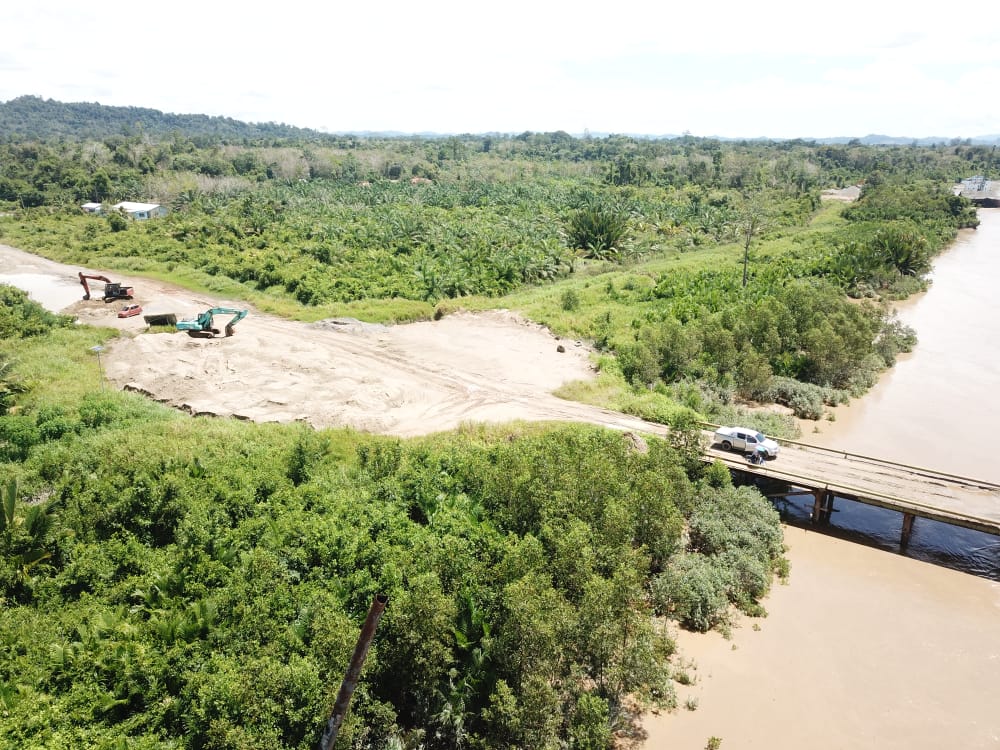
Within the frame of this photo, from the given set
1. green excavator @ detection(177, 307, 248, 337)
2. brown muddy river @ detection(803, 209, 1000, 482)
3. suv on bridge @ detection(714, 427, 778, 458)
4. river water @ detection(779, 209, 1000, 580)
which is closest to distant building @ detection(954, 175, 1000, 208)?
brown muddy river @ detection(803, 209, 1000, 482)

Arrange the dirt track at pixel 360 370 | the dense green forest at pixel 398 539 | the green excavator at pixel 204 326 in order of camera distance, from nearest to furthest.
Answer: the dense green forest at pixel 398 539
the dirt track at pixel 360 370
the green excavator at pixel 204 326

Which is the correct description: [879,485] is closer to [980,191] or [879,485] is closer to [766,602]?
[766,602]

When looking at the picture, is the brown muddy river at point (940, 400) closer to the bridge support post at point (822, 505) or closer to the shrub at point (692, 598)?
the bridge support post at point (822, 505)

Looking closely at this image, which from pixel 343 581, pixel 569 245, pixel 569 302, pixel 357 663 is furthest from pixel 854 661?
pixel 569 245

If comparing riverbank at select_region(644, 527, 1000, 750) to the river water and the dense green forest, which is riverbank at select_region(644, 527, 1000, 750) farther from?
the river water

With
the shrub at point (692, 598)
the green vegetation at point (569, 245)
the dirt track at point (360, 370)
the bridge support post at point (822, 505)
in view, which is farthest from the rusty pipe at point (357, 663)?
the green vegetation at point (569, 245)

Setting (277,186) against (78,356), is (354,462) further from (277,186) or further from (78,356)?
Result: (277,186)

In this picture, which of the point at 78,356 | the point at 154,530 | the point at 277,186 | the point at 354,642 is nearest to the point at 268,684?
the point at 354,642
